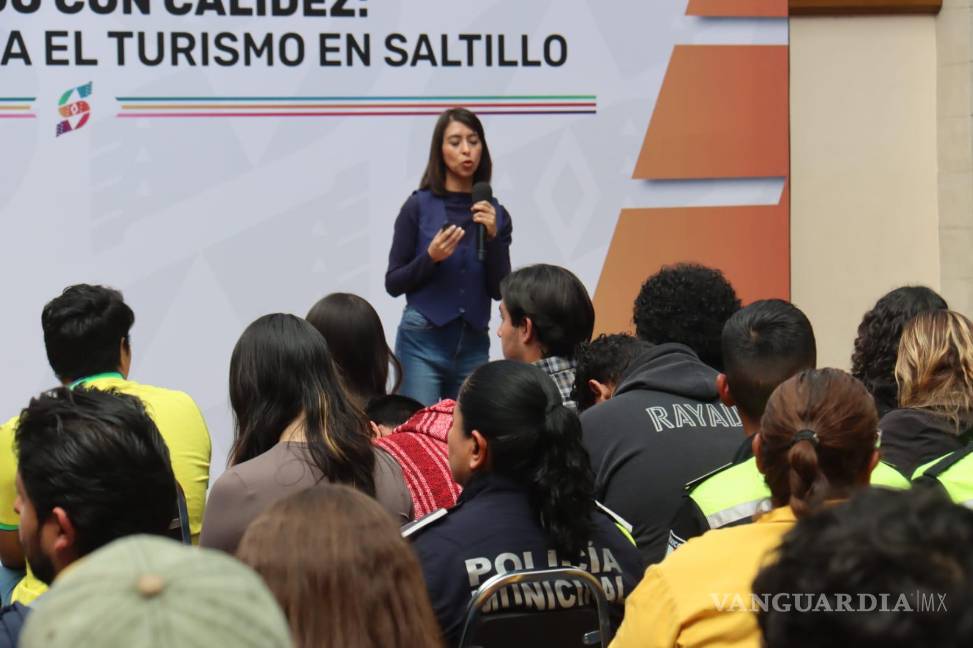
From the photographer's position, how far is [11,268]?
5402mm

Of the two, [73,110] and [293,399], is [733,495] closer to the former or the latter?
[293,399]

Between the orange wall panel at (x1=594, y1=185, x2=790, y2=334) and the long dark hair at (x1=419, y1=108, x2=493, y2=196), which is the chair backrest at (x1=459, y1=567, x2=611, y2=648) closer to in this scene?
the long dark hair at (x1=419, y1=108, x2=493, y2=196)

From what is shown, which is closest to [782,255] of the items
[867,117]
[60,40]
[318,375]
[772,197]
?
[772,197]

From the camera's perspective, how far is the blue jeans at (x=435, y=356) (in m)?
5.33

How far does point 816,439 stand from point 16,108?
4.33m

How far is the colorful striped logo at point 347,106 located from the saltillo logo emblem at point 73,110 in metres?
0.14

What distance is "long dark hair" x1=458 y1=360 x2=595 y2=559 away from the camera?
2328 mm

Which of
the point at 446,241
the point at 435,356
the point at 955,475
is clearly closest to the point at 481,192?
the point at 446,241

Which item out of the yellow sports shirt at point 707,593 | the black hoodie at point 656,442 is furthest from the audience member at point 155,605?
the black hoodie at point 656,442

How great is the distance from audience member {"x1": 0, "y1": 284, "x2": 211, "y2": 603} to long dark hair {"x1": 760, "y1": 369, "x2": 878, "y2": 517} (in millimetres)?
1672

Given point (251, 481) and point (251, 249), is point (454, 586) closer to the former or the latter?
point (251, 481)

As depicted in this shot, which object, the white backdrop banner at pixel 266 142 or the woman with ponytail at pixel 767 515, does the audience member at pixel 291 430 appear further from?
the white backdrop banner at pixel 266 142

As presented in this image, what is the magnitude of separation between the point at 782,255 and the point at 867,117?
1014mm

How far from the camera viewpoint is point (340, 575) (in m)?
1.45
